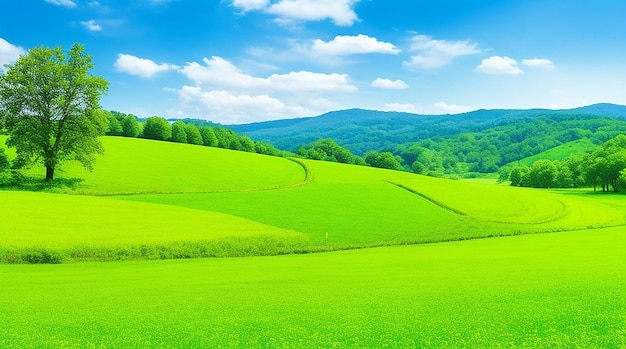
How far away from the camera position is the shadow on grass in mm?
51844

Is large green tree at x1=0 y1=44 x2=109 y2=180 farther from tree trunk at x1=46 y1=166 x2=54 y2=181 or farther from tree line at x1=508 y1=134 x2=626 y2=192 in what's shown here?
tree line at x1=508 y1=134 x2=626 y2=192

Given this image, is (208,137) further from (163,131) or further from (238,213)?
(238,213)

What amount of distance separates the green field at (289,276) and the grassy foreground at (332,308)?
0.06 meters

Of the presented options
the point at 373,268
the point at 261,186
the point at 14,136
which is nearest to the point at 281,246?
the point at 373,268

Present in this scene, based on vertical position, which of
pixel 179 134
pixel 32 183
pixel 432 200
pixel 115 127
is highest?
pixel 115 127

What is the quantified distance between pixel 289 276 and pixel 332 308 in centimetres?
716

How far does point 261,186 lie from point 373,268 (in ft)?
165

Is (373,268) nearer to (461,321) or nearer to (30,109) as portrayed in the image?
(461,321)

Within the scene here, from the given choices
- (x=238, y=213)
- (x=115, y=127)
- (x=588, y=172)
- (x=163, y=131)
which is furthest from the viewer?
(x=163, y=131)

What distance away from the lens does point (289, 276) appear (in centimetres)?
1992

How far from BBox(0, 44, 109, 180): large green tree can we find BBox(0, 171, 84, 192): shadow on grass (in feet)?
5.09

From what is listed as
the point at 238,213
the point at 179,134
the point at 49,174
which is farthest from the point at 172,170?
the point at 179,134

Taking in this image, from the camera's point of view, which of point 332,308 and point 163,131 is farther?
point 163,131

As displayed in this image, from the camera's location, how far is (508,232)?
152 feet
